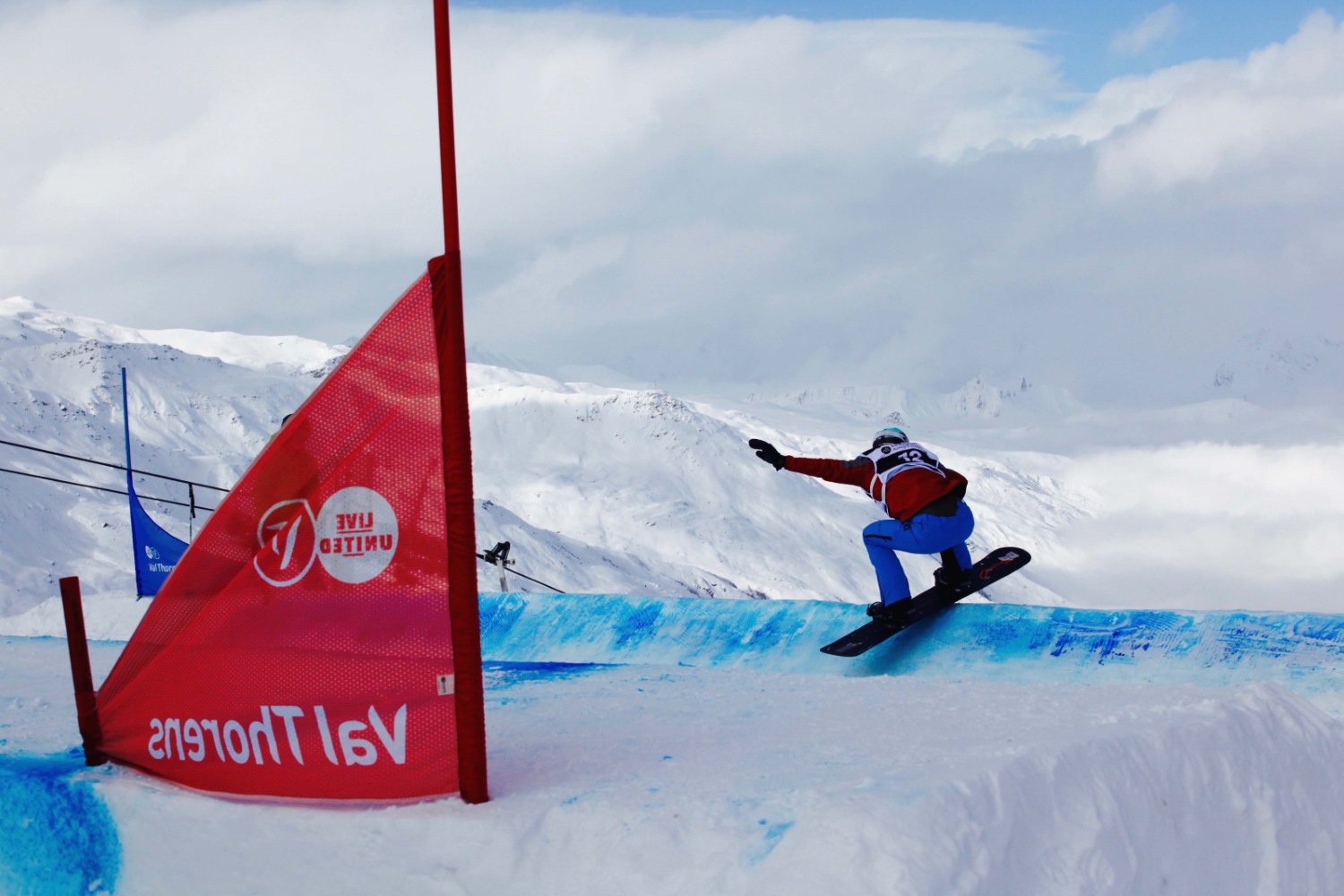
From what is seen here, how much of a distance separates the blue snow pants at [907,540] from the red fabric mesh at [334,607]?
401 centimetres

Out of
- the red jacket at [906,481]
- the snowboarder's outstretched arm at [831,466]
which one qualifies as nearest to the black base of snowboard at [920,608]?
the red jacket at [906,481]

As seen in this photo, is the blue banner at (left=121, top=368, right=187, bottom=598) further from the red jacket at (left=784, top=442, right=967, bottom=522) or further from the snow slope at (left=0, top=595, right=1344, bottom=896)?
the red jacket at (left=784, top=442, right=967, bottom=522)

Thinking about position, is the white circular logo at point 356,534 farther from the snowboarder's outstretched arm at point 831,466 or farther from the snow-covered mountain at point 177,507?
the snow-covered mountain at point 177,507

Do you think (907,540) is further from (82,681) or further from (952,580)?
(82,681)

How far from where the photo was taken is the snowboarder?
7816 mm

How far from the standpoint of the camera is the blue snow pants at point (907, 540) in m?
7.81

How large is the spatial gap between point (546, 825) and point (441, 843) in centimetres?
36

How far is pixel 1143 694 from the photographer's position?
18.3 feet

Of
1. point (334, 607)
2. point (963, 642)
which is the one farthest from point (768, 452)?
point (334, 607)

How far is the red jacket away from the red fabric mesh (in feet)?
12.3

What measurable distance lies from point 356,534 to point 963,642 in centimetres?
456

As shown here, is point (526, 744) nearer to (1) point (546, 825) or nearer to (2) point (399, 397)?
(1) point (546, 825)

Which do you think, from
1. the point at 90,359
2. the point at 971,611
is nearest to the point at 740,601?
the point at 971,611

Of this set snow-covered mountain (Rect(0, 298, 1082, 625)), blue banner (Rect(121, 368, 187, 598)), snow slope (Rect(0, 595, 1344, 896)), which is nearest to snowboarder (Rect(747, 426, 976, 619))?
snow slope (Rect(0, 595, 1344, 896))
